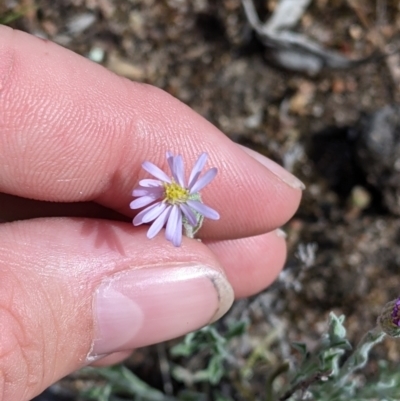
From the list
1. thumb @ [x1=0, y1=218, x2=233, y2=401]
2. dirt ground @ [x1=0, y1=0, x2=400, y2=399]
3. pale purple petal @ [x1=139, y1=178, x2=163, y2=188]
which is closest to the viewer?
thumb @ [x1=0, y1=218, x2=233, y2=401]

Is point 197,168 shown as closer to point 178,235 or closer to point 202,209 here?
point 202,209

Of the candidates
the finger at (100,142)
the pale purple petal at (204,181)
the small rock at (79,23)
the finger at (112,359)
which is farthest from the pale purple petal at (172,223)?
the small rock at (79,23)

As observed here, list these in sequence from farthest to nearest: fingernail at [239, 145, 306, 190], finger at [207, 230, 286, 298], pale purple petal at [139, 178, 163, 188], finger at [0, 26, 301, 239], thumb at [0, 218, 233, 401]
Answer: finger at [207, 230, 286, 298] → fingernail at [239, 145, 306, 190] → pale purple petal at [139, 178, 163, 188] → finger at [0, 26, 301, 239] → thumb at [0, 218, 233, 401]

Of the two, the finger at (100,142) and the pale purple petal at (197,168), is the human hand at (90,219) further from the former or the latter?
the pale purple petal at (197,168)

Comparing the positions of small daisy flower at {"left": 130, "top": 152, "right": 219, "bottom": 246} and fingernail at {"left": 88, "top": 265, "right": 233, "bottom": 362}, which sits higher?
small daisy flower at {"left": 130, "top": 152, "right": 219, "bottom": 246}

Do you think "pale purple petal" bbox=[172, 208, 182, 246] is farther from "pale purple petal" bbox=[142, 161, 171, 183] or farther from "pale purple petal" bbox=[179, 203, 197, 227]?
"pale purple petal" bbox=[142, 161, 171, 183]

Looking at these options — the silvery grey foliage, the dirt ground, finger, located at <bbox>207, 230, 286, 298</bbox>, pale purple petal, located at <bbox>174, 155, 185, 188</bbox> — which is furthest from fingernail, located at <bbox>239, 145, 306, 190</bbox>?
the silvery grey foliage

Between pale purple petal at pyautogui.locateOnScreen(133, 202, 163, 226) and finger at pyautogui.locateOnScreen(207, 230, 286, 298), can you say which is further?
finger at pyautogui.locateOnScreen(207, 230, 286, 298)

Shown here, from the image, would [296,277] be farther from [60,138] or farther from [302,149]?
[60,138]
